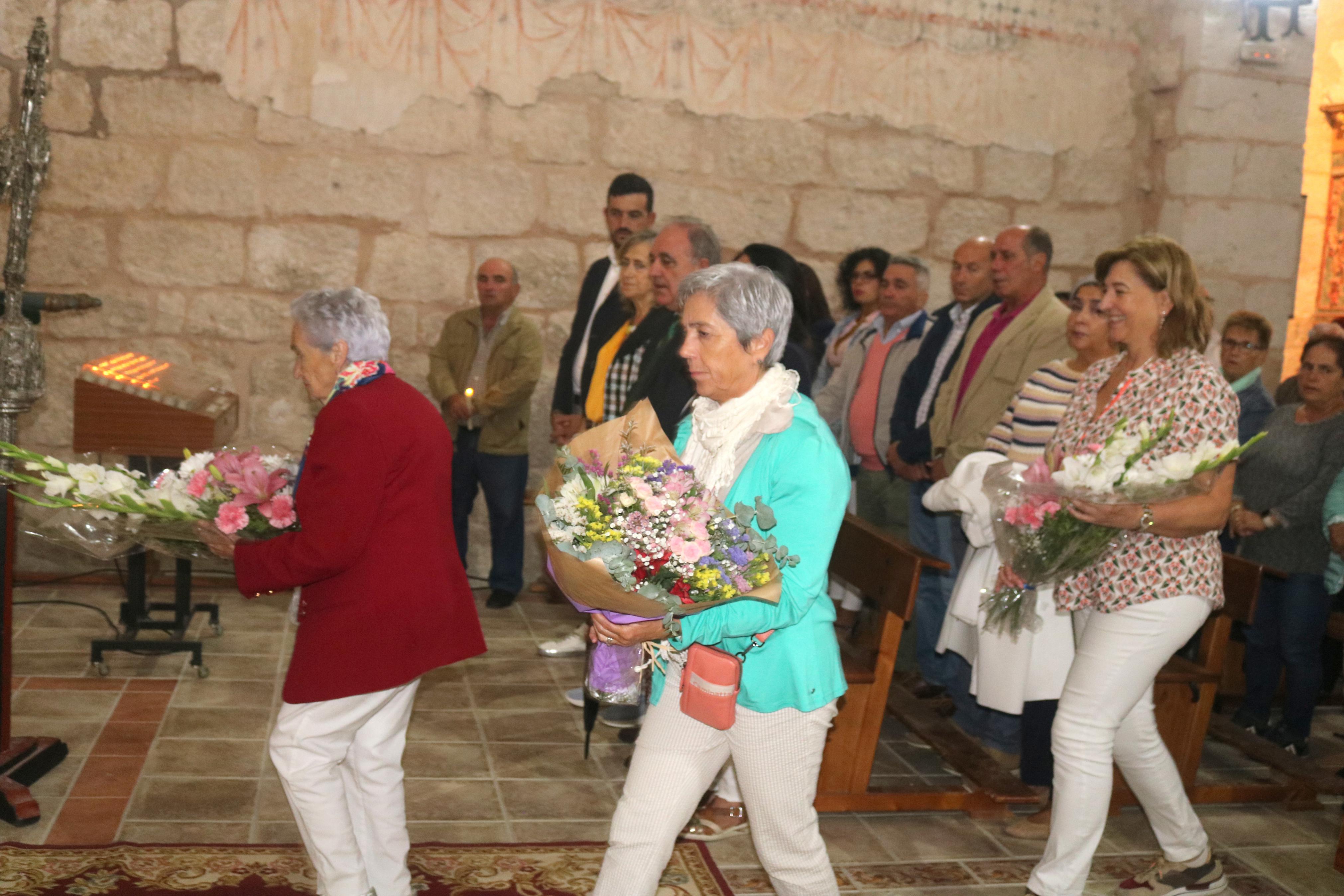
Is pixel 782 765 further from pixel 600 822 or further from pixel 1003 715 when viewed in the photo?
pixel 1003 715

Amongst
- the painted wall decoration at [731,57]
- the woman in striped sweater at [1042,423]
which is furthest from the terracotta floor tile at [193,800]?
the painted wall decoration at [731,57]

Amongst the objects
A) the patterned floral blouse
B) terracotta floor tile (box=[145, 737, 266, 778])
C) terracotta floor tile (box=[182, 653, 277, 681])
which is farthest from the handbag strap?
terracotta floor tile (box=[182, 653, 277, 681])

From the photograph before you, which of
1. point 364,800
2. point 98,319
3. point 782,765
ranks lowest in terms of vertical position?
point 364,800

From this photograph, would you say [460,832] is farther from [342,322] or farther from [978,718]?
[978,718]

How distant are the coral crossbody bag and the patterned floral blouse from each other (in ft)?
3.95

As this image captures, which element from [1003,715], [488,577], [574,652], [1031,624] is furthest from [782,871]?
[488,577]

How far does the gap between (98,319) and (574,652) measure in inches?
124

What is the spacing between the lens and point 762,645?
7.75 ft

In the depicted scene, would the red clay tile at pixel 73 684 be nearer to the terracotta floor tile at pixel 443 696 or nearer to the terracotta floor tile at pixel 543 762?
the terracotta floor tile at pixel 443 696

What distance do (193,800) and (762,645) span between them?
224cm

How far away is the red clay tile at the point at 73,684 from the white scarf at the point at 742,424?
3302 mm

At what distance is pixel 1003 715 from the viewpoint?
4.47m

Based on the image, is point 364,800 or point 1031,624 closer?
point 364,800

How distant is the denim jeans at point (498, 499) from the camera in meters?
6.59
